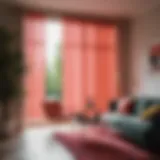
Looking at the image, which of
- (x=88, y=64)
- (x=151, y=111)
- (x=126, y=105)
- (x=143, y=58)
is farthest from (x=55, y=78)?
(x=151, y=111)

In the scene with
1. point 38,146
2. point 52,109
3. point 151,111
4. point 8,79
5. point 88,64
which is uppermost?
point 88,64

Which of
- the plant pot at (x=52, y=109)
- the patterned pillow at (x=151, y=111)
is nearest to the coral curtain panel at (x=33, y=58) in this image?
the plant pot at (x=52, y=109)

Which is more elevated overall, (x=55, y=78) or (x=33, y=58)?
(x=33, y=58)

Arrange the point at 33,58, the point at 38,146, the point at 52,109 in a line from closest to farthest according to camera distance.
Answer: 1. the point at 38,146
2. the point at 33,58
3. the point at 52,109

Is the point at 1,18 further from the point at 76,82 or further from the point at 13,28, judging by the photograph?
the point at 76,82

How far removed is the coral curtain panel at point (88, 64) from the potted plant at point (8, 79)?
565mm

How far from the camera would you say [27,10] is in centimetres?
330

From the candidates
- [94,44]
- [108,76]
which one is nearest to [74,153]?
[108,76]

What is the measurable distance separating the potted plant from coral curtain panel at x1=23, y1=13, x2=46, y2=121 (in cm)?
12

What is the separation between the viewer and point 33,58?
3492 mm

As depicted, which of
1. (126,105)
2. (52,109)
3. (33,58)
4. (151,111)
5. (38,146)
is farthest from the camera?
(52,109)

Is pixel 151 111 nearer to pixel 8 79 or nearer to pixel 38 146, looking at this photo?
pixel 38 146

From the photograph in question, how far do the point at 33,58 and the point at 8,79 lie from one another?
18.6 inches

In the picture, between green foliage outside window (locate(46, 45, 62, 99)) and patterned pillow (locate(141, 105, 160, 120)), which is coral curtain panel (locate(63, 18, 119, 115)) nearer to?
green foliage outside window (locate(46, 45, 62, 99))
